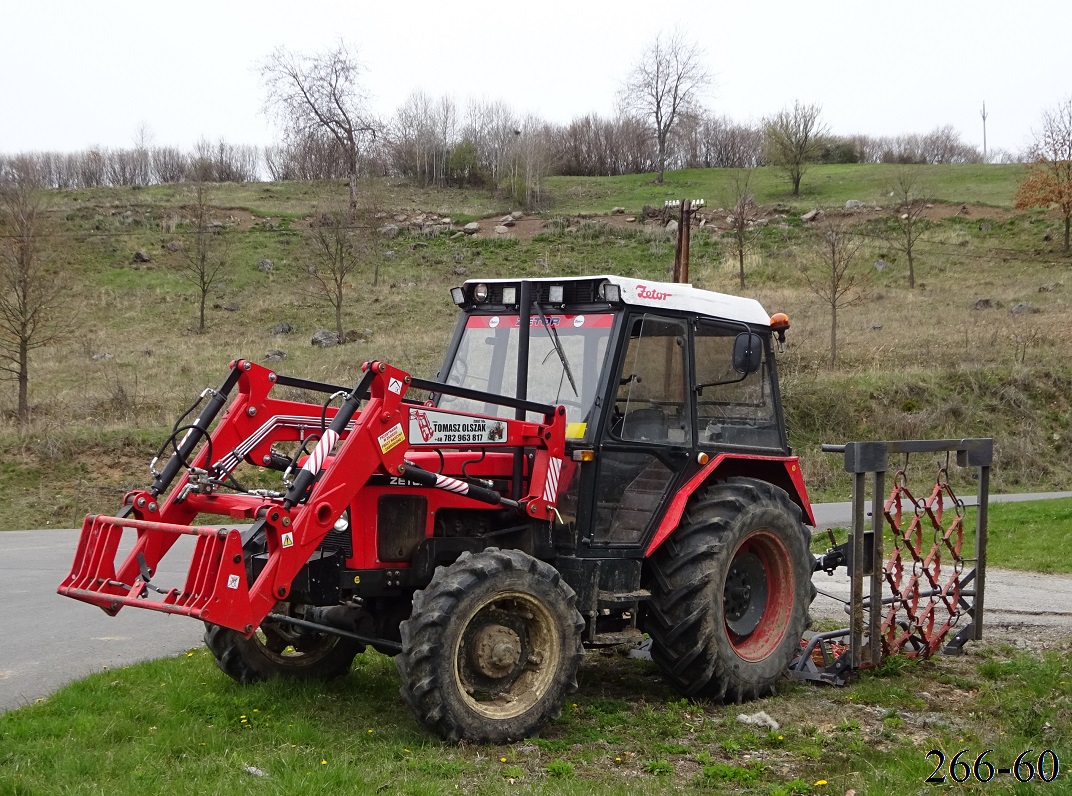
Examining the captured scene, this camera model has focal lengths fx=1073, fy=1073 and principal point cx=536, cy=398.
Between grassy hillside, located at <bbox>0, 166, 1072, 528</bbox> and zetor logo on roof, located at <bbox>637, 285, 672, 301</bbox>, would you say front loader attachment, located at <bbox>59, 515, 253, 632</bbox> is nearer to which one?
zetor logo on roof, located at <bbox>637, 285, 672, 301</bbox>

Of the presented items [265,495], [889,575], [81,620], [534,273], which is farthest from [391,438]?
[534,273]

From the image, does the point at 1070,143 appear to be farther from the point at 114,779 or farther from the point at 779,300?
the point at 114,779

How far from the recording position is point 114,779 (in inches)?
193

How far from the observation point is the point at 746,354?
22.2ft

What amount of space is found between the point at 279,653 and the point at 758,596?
10.6 feet

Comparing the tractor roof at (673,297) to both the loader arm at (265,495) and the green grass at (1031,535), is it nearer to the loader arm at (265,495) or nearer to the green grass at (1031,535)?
the loader arm at (265,495)

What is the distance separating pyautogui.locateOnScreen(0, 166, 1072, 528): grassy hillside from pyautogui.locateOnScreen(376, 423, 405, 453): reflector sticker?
1316 cm

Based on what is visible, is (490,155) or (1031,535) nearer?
(1031,535)

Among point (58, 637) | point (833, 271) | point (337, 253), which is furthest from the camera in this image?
point (337, 253)

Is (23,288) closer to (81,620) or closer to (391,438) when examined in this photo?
(81,620)

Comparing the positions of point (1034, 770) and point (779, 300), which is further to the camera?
point (779, 300)

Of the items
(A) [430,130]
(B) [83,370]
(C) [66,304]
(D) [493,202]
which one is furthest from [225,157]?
(B) [83,370]

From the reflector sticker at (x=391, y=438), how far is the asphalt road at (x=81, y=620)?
9.69 ft

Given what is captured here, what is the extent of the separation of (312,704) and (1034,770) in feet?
12.6
